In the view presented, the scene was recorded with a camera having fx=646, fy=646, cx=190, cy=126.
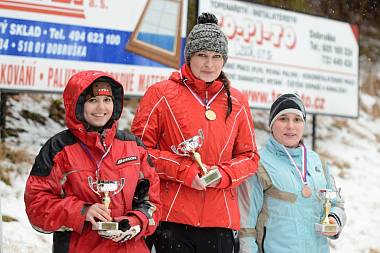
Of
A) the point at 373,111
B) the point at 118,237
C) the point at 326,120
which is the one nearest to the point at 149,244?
the point at 118,237

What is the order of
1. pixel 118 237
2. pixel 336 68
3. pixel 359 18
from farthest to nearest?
1. pixel 359 18
2. pixel 336 68
3. pixel 118 237

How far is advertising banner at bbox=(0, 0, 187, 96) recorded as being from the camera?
21.7ft

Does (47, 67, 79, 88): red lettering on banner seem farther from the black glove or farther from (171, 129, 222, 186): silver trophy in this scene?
the black glove

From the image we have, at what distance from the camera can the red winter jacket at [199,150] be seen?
12.4ft

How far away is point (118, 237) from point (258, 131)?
25.6 feet

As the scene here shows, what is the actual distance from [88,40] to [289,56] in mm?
3671

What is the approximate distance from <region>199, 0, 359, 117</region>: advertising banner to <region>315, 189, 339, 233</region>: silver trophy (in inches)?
196

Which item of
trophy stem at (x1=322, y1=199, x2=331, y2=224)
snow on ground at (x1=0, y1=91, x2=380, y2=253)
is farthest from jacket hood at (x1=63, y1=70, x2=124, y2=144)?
snow on ground at (x1=0, y1=91, x2=380, y2=253)

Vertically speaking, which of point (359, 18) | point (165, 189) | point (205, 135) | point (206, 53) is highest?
point (359, 18)

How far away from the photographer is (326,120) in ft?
41.5

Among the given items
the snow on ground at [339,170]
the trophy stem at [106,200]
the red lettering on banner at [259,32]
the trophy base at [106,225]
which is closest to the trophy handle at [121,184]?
the trophy stem at [106,200]

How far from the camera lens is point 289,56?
973cm

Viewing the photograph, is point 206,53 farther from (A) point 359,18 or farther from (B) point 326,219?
(A) point 359,18

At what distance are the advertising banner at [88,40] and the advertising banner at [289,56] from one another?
0.95 meters
